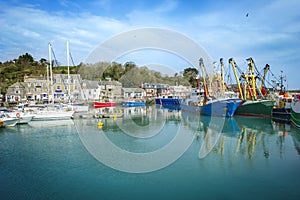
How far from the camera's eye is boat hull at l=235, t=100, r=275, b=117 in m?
27.0

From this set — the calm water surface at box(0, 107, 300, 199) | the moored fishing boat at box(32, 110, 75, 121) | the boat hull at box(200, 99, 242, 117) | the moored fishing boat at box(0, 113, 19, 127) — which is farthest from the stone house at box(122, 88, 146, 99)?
the calm water surface at box(0, 107, 300, 199)

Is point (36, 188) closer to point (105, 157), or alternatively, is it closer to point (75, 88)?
point (105, 157)

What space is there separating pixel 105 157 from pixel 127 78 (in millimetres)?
62379

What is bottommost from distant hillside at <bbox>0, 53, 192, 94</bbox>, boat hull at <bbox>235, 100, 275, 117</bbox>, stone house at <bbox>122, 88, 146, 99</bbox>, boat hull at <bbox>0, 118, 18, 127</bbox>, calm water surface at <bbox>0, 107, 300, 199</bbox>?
calm water surface at <bbox>0, 107, 300, 199</bbox>

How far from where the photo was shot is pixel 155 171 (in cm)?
1021

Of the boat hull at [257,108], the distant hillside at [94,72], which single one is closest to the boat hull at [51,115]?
the boat hull at [257,108]

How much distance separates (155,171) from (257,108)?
72.7 feet

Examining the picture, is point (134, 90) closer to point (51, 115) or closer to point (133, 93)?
point (133, 93)

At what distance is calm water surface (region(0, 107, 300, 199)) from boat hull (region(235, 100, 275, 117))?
10.1 metres

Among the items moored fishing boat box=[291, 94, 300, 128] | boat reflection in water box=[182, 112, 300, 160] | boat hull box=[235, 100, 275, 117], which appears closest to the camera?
boat reflection in water box=[182, 112, 300, 160]

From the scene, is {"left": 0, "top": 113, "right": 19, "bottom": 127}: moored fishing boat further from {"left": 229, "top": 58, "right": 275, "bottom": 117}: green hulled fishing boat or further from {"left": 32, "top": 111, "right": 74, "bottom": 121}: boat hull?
{"left": 229, "top": 58, "right": 275, "bottom": 117}: green hulled fishing boat

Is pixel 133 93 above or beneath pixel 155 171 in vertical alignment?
above

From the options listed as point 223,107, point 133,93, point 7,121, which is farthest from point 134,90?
point 7,121

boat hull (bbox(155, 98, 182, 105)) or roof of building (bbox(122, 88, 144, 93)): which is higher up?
roof of building (bbox(122, 88, 144, 93))
